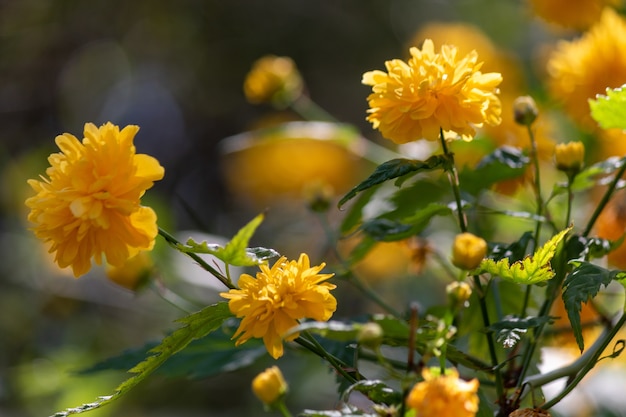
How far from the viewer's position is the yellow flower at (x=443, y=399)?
55 cm

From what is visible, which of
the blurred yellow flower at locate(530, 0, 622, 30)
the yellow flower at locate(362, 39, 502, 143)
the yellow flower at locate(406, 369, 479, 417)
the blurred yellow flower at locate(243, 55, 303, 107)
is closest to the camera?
the yellow flower at locate(406, 369, 479, 417)

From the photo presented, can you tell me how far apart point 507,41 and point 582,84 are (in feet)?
5.48

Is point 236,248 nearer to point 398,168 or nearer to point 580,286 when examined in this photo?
point 398,168

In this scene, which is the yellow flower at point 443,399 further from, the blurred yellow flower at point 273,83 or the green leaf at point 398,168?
the blurred yellow flower at point 273,83

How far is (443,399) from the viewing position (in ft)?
1.81

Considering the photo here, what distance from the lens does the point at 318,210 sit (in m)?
1.16

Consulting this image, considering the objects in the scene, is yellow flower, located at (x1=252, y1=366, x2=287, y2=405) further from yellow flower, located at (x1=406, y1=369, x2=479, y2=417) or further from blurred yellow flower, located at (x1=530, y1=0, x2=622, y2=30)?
blurred yellow flower, located at (x1=530, y1=0, x2=622, y2=30)

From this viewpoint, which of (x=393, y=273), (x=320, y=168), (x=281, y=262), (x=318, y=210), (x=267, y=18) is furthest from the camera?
(x=267, y=18)

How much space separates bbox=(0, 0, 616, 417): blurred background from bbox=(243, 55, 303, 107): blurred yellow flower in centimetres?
81

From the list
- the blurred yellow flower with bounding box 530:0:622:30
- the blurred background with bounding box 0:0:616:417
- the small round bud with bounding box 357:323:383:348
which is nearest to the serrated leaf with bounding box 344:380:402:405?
the small round bud with bounding box 357:323:383:348

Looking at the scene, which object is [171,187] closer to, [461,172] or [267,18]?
[267,18]

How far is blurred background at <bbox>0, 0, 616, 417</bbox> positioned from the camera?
2389mm

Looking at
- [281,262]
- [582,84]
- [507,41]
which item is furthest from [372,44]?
[281,262]

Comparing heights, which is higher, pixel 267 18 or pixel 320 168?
pixel 267 18
